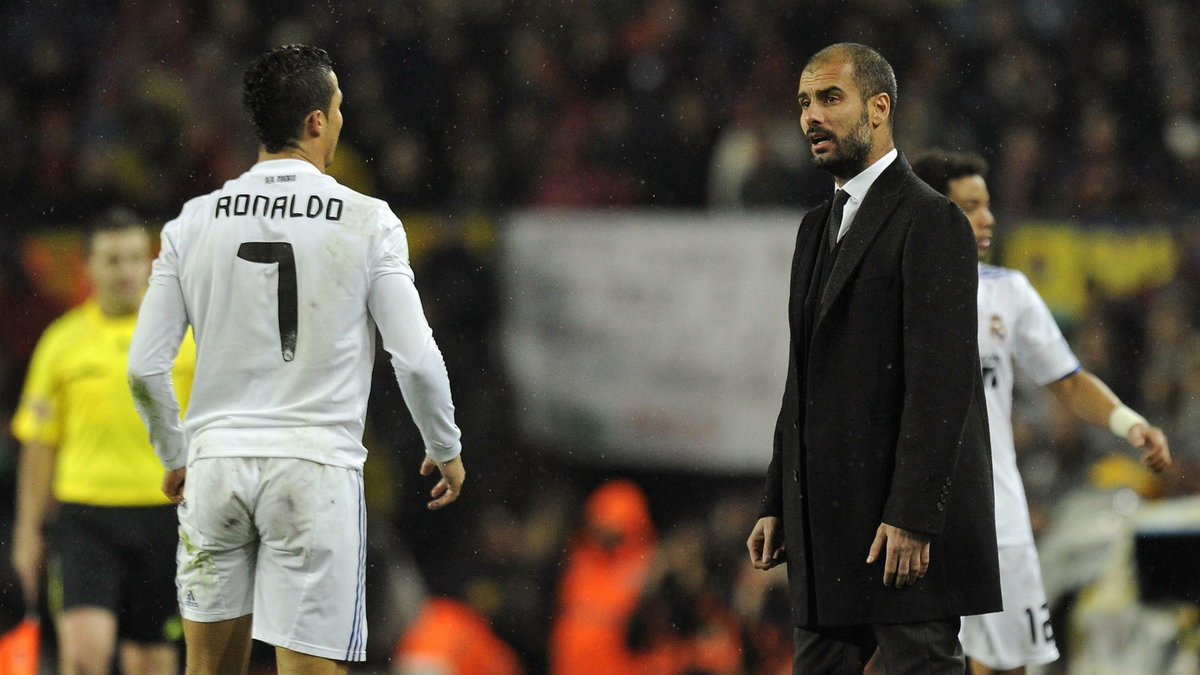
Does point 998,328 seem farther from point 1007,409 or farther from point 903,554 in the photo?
point 903,554

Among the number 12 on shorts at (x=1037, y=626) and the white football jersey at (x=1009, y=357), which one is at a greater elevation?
the white football jersey at (x=1009, y=357)

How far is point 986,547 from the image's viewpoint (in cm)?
305

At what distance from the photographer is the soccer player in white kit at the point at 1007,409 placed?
4230 mm

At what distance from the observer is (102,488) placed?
204 inches

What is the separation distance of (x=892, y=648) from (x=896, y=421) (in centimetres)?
48

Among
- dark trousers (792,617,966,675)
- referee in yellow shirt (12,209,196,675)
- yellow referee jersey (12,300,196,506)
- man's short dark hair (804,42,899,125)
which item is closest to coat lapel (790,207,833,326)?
man's short dark hair (804,42,899,125)

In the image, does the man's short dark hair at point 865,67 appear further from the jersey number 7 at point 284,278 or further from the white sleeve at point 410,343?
the jersey number 7 at point 284,278

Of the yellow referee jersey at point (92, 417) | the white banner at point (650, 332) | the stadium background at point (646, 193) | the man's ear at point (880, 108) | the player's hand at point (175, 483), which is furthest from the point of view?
the white banner at point (650, 332)

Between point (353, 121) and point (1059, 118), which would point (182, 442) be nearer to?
point (353, 121)

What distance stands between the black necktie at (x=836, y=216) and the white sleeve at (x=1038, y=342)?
4.58 feet

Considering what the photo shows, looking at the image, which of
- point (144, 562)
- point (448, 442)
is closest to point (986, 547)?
point (448, 442)

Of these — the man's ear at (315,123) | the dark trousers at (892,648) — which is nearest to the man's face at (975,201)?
the dark trousers at (892,648)

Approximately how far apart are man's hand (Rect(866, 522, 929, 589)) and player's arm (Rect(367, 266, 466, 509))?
102cm

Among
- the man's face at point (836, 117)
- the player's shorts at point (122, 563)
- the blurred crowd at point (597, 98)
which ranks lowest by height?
the player's shorts at point (122, 563)
